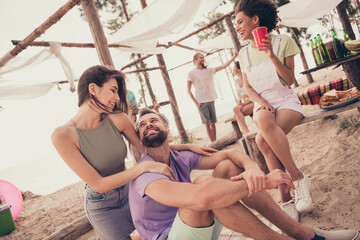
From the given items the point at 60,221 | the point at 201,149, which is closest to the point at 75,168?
the point at 201,149

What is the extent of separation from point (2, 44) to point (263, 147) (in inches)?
974

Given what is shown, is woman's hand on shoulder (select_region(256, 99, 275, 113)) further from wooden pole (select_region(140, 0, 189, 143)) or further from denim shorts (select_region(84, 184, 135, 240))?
wooden pole (select_region(140, 0, 189, 143))

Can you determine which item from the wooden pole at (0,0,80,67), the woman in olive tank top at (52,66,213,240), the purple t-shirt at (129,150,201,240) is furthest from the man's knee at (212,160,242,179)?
the wooden pole at (0,0,80,67)

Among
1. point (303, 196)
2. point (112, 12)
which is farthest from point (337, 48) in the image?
point (112, 12)

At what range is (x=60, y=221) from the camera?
5.11 m

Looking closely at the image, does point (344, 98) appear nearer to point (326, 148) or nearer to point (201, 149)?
point (326, 148)

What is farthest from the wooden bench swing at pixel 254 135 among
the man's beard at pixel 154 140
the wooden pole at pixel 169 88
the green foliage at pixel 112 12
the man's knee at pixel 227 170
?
the green foliage at pixel 112 12

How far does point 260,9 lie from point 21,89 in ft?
16.4

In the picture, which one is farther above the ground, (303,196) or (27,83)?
(27,83)

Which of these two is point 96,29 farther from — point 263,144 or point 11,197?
point 11,197

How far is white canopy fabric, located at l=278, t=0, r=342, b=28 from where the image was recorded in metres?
5.19

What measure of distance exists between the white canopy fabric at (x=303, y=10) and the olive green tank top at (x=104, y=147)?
17.7 feet

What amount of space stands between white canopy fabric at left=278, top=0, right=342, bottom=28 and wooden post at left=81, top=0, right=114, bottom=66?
4271mm

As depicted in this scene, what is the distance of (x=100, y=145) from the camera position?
1.92 meters
